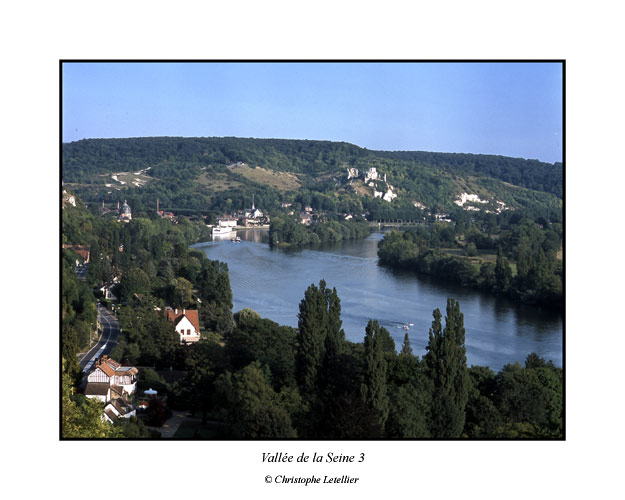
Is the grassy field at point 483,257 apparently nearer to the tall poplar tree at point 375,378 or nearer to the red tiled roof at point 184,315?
the red tiled roof at point 184,315

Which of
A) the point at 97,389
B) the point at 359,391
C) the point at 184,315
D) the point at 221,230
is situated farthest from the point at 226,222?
the point at 359,391

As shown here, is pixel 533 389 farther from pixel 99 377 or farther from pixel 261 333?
pixel 99 377

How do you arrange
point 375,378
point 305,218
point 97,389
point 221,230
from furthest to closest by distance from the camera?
point 305,218, point 221,230, point 97,389, point 375,378

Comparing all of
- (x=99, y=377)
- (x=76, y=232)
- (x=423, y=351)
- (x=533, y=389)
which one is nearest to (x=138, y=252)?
(x=76, y=232)

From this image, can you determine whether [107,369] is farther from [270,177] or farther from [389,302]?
[270,177]

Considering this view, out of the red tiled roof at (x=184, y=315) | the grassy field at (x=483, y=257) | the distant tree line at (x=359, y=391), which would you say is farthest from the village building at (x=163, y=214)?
the distant tree line at (x=359, y=391)

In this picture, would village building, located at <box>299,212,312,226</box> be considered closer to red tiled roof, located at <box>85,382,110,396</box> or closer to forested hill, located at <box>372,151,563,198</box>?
forested hill, located at <box>372,151,563,198</box>
